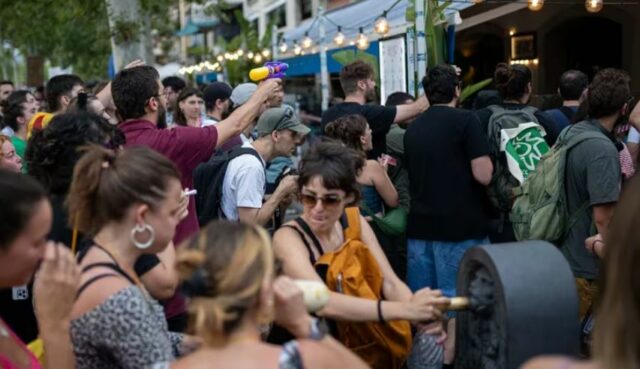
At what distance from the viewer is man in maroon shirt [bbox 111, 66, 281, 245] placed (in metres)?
4.21

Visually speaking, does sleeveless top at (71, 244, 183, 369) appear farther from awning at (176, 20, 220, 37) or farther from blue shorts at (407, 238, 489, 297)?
awning at (176, 20, 220, 37)

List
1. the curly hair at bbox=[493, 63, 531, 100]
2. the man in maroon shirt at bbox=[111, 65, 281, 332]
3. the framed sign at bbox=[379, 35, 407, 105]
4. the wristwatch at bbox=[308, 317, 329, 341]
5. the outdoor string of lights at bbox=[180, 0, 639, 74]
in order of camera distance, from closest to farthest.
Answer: the wristwatch at bbox=[308, 317, 329, 341]
the man in maroon shirt at bbox=[111, 65, 281, 332]
the curly hair at bbox=[493, 63, 531, 100]
the framed sign at bbox=[379, 35, 407, 105]
the outdoor string of lights at bbox=[180, 0, 639, 74]

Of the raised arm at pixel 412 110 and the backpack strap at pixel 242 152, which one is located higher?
the raised arm at pixel 412 110

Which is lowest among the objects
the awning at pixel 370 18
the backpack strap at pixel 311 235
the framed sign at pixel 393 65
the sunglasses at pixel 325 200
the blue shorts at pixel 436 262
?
the blue shorts at pixel 436 262

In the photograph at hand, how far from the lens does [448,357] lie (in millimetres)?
4945

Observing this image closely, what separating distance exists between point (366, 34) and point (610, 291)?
40.9ft

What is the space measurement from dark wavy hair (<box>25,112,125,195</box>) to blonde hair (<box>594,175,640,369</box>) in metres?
2.19

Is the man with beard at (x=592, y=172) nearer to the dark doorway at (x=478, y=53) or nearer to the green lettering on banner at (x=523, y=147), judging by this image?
the green lettering on banner at (x=523, y=147)

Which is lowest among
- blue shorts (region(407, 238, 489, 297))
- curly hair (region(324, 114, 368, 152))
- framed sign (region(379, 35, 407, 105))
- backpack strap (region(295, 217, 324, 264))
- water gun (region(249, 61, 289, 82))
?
blue shorts (region(407, 238, 489, 297))

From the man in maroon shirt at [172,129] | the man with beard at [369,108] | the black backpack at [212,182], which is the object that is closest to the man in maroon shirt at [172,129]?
the man in maroon shirt at [172,129]

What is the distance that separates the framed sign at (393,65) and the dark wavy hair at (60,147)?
5.48 metres

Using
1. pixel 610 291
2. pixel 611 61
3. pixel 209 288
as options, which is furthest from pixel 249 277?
pixel 611 61

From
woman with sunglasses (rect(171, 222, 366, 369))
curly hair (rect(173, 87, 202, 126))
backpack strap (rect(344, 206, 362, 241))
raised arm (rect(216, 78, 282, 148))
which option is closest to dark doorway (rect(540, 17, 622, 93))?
curly hair (rect(173, 87, 202, 126))

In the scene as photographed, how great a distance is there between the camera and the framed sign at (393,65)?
867 cm
